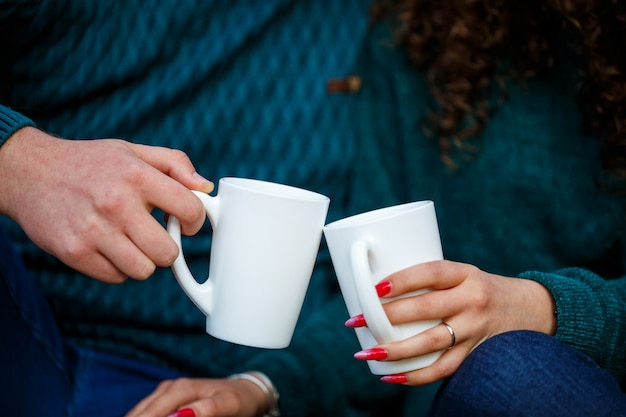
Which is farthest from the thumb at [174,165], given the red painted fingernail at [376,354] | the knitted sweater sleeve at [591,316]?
the knitted sweater sleeve at [591,316]

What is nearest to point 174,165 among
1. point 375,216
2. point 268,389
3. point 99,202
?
point 99,202

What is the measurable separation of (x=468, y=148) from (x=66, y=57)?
27.6 inches

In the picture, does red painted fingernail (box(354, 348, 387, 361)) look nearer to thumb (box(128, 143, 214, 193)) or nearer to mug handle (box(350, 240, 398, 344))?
mug handle (box(350, 240, 398, 344))

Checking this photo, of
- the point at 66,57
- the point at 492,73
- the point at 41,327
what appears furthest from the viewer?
the point at 492,73

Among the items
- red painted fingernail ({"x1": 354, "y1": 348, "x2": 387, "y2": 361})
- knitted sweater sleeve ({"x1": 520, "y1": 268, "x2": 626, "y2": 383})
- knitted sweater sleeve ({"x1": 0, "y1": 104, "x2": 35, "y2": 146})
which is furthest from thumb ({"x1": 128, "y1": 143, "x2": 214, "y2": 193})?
knitted sweater sleeve ({"x1": 520, "y1": 268, "x2": 626, "y2": 383})

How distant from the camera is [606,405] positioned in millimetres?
681

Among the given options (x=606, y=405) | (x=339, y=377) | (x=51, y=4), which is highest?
(x=51, y=4)

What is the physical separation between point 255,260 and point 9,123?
32 centimetres

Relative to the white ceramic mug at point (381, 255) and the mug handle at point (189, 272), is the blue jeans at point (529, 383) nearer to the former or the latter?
the white ceramic mug at point (381, 255)

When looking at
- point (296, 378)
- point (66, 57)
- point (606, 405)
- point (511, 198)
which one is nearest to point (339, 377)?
point (296, 378)

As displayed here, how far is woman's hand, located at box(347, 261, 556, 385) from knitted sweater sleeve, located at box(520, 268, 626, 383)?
5 cm

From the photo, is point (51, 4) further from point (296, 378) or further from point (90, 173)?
point (296, 378)

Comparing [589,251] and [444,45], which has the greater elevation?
[444,45]

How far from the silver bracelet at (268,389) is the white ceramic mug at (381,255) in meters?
0.39
